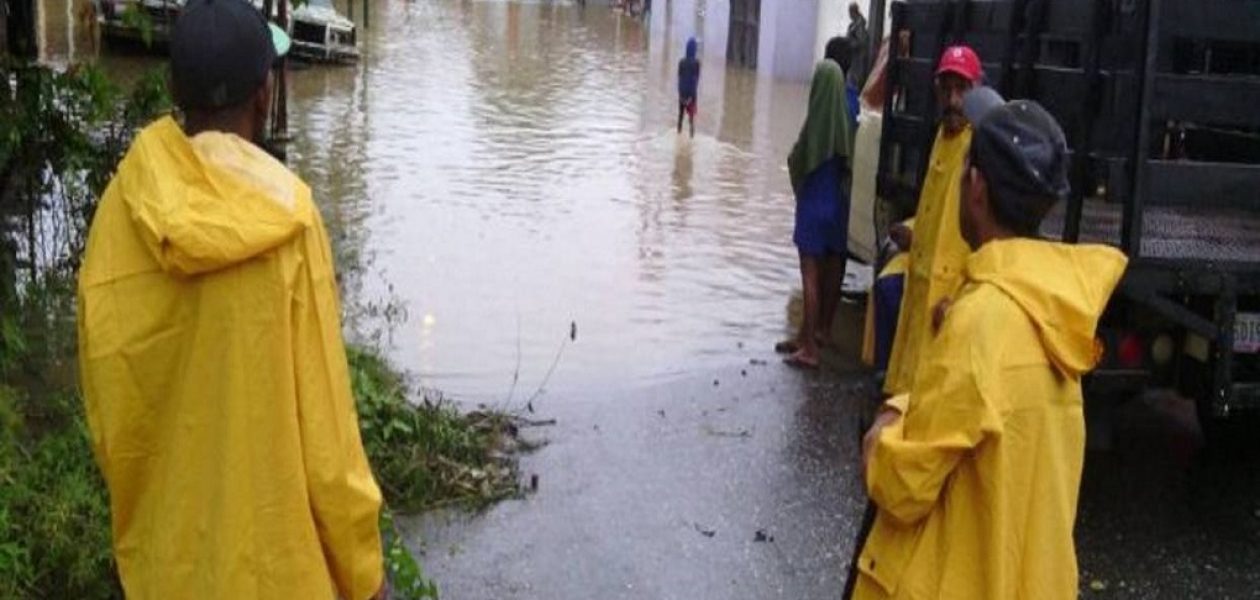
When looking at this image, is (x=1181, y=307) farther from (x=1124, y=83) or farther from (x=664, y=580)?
(x=664, y=580)

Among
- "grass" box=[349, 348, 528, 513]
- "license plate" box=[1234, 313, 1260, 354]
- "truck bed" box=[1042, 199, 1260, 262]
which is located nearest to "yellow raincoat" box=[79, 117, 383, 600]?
"grass" box=[349, 348, 528, 513]

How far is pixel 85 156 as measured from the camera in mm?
6207

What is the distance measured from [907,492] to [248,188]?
1.22 m

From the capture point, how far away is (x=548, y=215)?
12359 mm

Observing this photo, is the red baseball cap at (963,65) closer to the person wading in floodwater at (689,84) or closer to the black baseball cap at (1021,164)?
the black baseball cap at (1021,164)

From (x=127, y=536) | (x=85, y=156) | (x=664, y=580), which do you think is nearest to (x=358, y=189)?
(x=85, y=156)

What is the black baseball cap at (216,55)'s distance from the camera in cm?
239

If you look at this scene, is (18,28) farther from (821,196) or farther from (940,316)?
(940,316)

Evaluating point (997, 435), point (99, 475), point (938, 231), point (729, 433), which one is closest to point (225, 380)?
point (997, 435)

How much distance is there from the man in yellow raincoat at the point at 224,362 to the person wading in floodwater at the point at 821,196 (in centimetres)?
536

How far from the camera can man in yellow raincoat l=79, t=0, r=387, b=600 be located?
91.1 inches

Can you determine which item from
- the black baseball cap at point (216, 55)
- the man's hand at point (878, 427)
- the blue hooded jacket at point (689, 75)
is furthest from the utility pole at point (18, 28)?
the blue hooded jacket at point (689, 75)

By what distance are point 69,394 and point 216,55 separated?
383cm

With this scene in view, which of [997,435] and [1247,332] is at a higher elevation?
[997,435]
